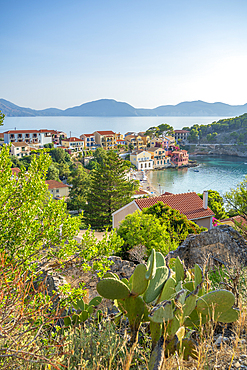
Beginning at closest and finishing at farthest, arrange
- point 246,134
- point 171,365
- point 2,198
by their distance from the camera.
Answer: point 171,365
point 2,198
point 246,134

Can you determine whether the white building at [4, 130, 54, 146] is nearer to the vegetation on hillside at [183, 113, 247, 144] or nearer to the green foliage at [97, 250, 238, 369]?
the vegetation on hillside at [183, 113, 247, 144]

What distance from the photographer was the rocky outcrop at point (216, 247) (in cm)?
423

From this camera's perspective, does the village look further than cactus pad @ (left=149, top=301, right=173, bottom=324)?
Yes

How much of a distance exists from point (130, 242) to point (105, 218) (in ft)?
51.4

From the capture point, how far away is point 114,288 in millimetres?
2387

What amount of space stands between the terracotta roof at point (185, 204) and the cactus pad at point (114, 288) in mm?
10424

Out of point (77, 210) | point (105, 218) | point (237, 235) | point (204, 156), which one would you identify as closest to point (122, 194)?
point (105, 218)

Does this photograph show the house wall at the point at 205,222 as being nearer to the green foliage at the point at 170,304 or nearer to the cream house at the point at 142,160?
the green foliage at the point at 170,304

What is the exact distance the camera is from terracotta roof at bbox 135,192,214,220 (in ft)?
42.7

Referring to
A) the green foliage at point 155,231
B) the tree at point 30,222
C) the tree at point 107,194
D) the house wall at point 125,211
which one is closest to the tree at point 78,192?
the tree at point 107,194

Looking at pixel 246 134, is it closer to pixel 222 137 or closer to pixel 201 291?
pixel 222 137

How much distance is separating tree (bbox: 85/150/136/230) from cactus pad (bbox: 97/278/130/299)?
71.1 feet

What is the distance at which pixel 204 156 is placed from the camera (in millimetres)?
84125

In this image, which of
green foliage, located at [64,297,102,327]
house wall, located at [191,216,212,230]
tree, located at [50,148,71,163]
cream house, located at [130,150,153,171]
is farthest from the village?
green foliage, located at [64,297,102,327]
